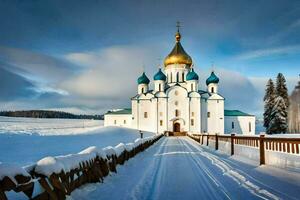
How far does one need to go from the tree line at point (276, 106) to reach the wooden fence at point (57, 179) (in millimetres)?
54942

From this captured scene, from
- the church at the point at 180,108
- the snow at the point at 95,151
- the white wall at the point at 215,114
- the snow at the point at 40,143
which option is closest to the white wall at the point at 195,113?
the church at the point at 180,108

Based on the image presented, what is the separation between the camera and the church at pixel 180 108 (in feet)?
246

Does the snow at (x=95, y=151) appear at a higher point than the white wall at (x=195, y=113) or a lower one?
lower

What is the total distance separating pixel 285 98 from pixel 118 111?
129ft

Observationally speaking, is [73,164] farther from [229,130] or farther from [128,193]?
[229,130]

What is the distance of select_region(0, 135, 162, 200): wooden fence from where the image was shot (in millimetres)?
4556

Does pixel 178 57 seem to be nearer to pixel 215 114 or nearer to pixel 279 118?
pixel 215 114

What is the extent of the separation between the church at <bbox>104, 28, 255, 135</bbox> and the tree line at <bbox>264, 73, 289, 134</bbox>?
13995 millimetres

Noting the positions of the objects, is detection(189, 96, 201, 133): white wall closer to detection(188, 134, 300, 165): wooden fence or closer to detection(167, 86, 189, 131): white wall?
detection(167, 86, 189, 131): white wall

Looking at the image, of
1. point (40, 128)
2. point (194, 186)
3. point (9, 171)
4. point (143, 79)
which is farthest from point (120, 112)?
point (9, 171)

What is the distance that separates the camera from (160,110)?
75.8m

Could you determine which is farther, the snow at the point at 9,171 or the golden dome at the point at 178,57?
the golden dome at the point at 178,57

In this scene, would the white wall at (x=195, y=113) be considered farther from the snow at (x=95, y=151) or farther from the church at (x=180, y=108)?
Answer: the snow at (x=95, y=151)

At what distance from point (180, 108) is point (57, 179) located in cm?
7039
